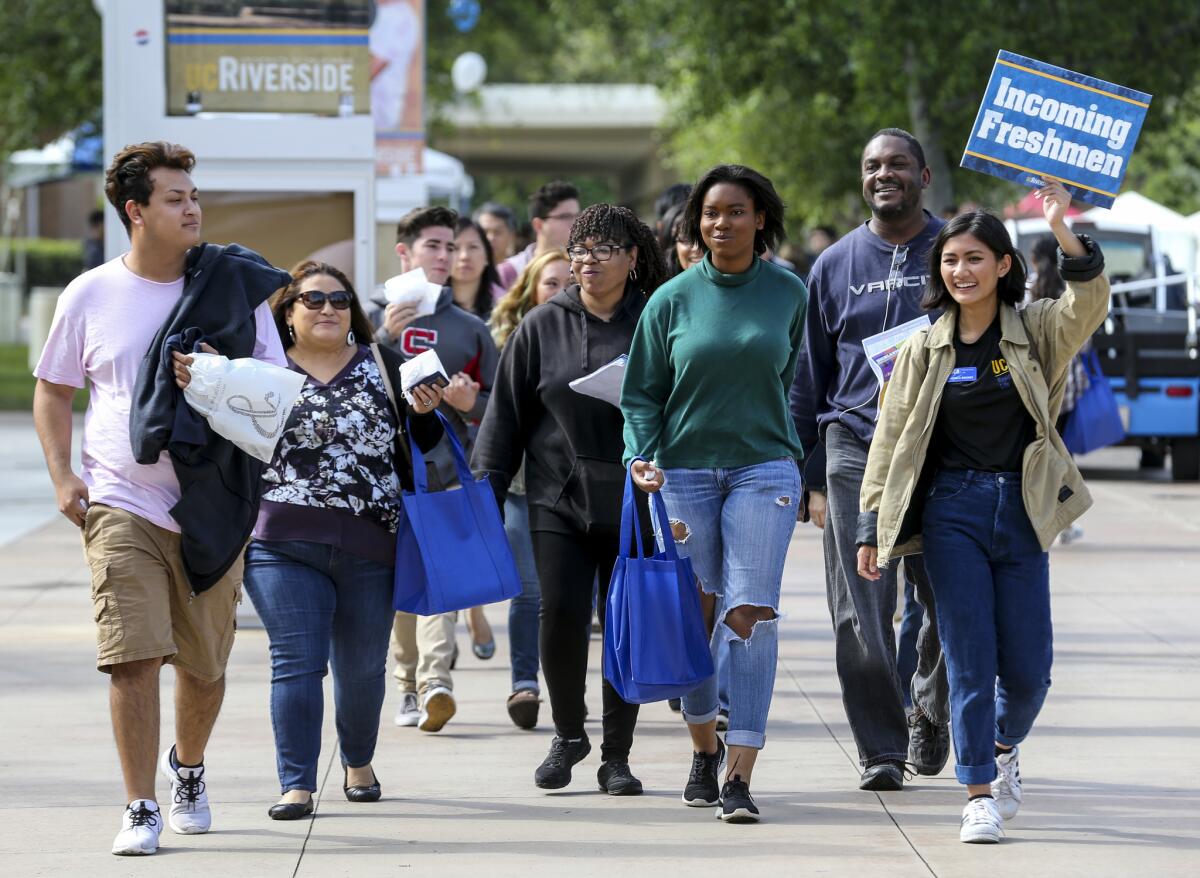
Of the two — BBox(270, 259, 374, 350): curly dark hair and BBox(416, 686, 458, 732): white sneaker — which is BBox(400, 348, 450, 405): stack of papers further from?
BBox(416, 686, 458, 732): white sneaker

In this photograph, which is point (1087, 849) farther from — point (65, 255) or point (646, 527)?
point (65, 255)

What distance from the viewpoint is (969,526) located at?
584cm

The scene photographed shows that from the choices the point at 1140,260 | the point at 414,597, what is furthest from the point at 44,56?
the point at 414,597

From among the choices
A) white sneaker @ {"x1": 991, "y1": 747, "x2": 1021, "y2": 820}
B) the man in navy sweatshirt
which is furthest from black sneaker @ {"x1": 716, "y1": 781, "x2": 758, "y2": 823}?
white sneaker @ {"x1": 991, "y1": 747, "x2": 1021, "y2": 820}

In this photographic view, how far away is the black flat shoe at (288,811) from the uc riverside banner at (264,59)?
5.02m

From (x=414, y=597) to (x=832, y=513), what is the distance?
4.56ft

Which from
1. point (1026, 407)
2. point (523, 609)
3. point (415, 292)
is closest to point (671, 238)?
point (415, 292)

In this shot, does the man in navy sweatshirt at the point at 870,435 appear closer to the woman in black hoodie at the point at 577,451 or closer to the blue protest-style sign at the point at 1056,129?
the blue protest-style sign at the point at 1056,129

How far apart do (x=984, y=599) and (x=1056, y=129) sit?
4.61 ft

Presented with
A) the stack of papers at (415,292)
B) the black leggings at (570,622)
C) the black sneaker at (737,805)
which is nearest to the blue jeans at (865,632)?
the black sneaker at (737,805)

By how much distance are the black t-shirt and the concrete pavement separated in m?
1.07

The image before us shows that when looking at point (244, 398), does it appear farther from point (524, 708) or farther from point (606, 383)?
point (524, 708)

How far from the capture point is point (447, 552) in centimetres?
632

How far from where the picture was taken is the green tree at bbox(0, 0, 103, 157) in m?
28.8
